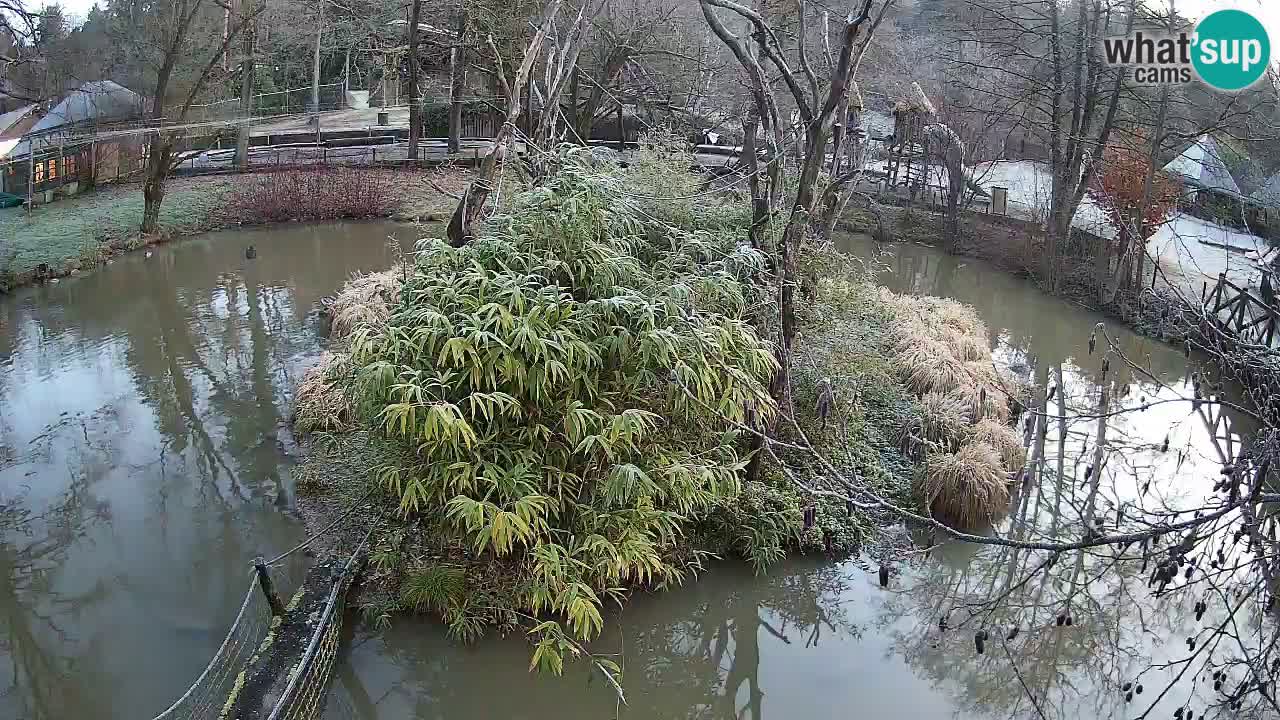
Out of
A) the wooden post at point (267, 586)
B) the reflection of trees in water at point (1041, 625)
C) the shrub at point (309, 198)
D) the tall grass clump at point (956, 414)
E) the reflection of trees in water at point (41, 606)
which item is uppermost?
the shrub at point (309, 198)

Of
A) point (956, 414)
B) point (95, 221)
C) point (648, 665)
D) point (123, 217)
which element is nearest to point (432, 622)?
point (648, 665)

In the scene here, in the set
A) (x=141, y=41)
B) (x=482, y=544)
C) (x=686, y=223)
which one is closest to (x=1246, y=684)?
(x=482, y=544)

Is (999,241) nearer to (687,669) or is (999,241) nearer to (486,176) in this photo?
(486,176)

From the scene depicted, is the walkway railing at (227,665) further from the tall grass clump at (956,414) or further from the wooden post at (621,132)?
the wooden post at (621,132)

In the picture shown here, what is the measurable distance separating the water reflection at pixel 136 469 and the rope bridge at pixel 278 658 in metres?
0.21

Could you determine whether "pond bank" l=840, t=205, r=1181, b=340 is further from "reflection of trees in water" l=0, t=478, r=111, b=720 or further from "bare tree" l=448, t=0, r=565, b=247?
"reflection of trees in water" l=0, t=478, r=111, b=720

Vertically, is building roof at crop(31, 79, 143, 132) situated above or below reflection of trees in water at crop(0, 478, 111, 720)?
above

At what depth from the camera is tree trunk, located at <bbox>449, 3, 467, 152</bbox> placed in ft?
56.7

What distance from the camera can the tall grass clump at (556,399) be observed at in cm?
489

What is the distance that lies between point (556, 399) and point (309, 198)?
11589mm

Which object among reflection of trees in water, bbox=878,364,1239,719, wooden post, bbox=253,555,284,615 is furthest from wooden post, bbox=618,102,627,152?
wooden post, bbox=253,555,284,615

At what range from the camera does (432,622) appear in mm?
5500

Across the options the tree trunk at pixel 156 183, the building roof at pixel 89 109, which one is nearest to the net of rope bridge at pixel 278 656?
the tree trunk at pixel 156 183

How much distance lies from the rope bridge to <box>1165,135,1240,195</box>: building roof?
9.18 meters
